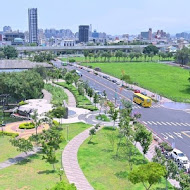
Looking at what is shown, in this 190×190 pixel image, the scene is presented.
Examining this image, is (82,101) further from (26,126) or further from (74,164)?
(74,164)

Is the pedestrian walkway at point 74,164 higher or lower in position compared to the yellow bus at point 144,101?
lower

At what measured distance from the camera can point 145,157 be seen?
42406mm

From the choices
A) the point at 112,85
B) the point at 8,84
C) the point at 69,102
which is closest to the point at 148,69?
the point at 112,85

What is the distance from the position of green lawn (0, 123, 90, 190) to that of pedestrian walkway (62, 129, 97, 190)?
3.05 ft

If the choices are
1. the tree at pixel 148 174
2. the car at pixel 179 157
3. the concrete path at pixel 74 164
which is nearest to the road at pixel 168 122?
Result: the car at pixel 179 157

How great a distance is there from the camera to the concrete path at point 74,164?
111ft

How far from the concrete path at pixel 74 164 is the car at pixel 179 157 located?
1345cm

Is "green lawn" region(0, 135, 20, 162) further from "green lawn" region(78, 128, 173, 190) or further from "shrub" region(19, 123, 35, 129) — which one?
"green lawn" region(78, 128, 173, 190)

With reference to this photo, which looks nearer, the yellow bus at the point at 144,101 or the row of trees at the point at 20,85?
the row of trees at the point at 20,85

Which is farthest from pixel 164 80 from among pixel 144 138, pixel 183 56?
pixel 144 138

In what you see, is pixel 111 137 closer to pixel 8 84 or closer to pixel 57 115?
pixel 57 115

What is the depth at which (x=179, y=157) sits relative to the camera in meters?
40.7

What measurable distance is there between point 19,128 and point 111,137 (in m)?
18.4

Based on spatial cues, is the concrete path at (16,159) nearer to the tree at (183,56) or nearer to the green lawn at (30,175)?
the green lawn at (30,175)
